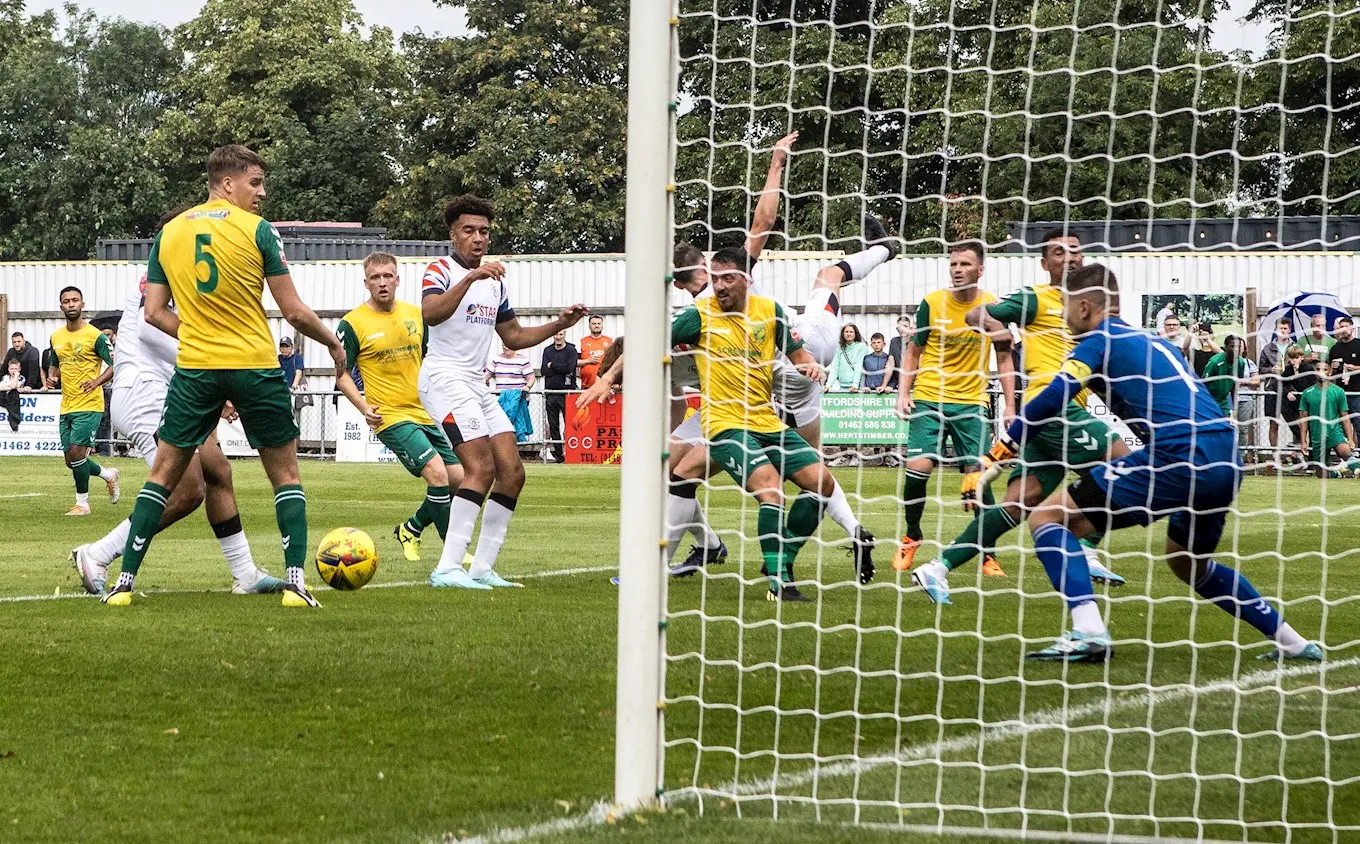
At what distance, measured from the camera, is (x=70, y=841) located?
4.56 m

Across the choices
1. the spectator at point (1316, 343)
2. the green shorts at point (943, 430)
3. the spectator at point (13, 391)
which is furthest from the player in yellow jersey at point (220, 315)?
the spectator at point (13, 391)

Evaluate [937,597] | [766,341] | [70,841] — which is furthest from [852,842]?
[766,341]

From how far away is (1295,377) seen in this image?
973 centimetres

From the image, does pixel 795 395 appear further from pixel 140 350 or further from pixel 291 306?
pixel 140 350

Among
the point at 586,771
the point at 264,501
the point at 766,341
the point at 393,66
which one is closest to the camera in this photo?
the point at 586,771

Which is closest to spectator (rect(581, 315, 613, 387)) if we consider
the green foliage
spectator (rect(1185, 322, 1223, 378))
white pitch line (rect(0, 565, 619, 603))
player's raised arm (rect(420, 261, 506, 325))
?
the green foliage

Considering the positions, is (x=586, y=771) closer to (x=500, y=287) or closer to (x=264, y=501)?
(x=500, y=287)

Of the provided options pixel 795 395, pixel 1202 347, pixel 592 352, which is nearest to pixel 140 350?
pixel 795 395

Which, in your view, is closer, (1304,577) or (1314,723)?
(1314,723)

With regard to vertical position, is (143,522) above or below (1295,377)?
below

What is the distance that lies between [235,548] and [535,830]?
17.4 ft

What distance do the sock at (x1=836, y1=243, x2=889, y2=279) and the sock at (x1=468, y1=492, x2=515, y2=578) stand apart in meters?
2.27

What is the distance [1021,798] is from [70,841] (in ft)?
7.81

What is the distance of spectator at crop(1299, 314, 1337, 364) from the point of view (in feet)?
36.3
